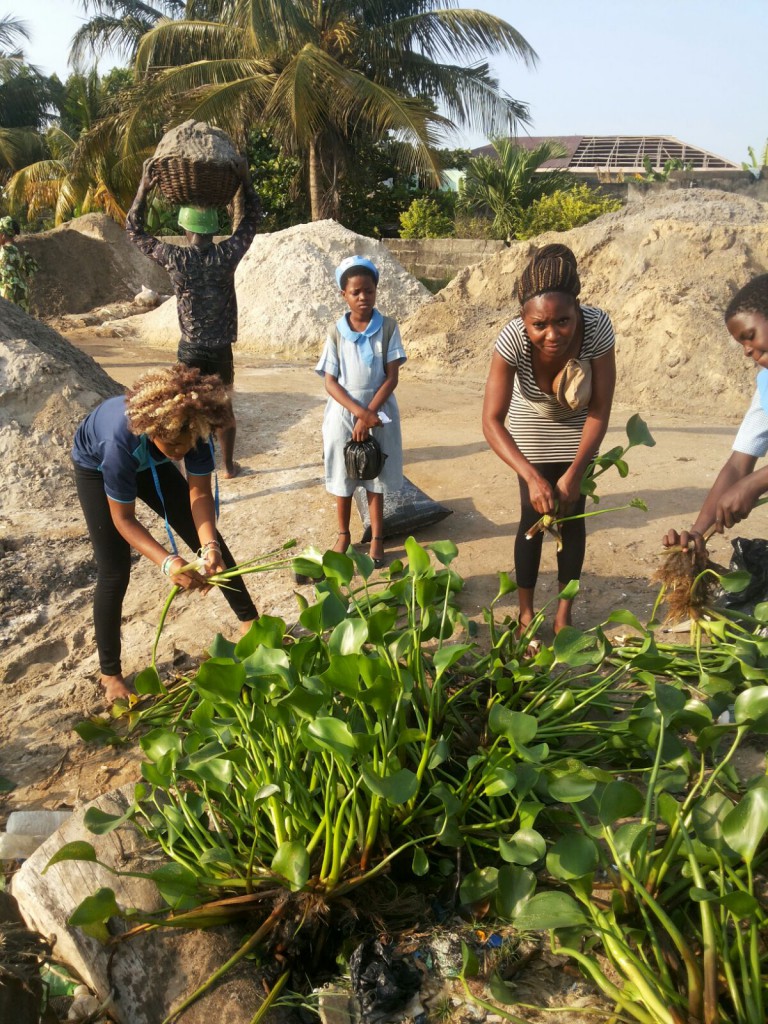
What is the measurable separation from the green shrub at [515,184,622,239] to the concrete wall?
70cm

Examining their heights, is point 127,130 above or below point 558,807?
above

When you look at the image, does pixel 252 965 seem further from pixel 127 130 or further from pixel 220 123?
pixel 127 130

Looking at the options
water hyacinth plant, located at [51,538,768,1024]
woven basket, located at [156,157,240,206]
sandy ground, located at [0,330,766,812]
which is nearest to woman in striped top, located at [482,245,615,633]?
sandy ground, located at [0,330,766,812]

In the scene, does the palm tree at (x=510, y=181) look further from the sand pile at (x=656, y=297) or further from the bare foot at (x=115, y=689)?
the bare foot at (x=115, y=689)

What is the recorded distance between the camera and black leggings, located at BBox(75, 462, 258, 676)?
112 inches

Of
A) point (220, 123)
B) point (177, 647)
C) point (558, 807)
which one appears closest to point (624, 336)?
point (177, 647)

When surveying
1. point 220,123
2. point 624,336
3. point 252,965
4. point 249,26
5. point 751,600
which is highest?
point 249,26

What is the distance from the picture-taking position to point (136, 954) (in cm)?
178

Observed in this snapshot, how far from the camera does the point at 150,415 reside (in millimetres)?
2463

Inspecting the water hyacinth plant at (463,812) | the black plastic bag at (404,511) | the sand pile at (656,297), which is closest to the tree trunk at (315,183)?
the sand pile at (656,297)

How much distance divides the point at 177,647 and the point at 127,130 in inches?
537

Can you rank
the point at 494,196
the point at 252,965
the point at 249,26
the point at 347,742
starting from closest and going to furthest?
the point at 347,742 → the point at 252,965 → the point at 249,26 → the point at 494,196

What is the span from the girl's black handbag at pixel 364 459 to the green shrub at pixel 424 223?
12.2 metres

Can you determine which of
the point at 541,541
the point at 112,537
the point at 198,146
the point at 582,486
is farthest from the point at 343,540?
the point at 198,146
